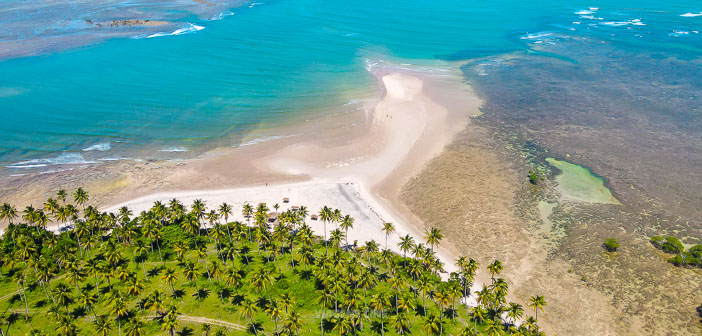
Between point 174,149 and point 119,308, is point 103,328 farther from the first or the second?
point 174,149

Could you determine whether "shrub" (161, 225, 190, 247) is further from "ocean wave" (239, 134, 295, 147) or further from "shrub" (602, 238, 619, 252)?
"shrub" (602, 238, 619, 252)

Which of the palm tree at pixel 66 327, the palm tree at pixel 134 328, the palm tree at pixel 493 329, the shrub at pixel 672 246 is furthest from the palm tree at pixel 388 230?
the shrub at pixel 672 246

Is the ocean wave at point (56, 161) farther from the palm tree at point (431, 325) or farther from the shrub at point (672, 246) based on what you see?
the shrub at point (672, 246)

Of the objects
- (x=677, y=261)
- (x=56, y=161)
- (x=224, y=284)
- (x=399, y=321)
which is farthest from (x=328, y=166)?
(x=677, y=261)

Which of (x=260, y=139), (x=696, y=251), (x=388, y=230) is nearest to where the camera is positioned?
(x=696, y=251)

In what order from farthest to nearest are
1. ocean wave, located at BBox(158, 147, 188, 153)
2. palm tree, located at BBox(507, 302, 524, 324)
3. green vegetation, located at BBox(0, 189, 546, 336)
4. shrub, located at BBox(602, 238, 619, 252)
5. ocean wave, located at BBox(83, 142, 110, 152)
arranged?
ocean wave, located at BBox(158, 147, 188, 153), ocean wave, located at BBox(83, 142, 110, 152), shrub, located at BBox(602, 238, 619, 252), green vegetation, located at BBox(0, 189, 546, 336), palm tree, located at BBox(507, 302, 524, 324)

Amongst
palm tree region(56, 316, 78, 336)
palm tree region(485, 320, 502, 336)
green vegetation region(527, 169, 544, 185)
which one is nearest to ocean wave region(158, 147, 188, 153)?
palm tree region(56, 316, 78, 336)

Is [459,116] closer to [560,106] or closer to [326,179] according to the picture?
[560,106]
